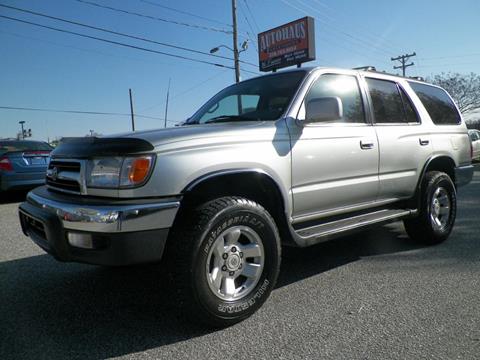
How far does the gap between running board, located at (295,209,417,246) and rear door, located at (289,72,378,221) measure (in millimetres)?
105

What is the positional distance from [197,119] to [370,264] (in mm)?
2264

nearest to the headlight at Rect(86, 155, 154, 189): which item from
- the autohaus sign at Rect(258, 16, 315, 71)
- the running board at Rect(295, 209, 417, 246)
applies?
the running board at Rect(295, 209, 417, 246)

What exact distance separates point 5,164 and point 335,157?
7247mm

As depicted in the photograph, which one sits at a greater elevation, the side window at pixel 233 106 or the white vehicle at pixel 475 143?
the side window at pixel 233 106

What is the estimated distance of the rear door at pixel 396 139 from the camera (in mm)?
3963

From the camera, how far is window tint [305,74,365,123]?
359 centimetres

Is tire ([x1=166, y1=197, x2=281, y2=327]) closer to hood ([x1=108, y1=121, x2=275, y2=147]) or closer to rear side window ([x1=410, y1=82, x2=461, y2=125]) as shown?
hood ([x1=108, y1=121, x2=275, y2=147])

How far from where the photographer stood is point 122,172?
244cm

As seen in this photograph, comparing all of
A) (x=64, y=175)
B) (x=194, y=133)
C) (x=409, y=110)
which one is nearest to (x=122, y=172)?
(x=194, y=133)

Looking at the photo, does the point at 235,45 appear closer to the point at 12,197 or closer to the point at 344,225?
the point at 12,197

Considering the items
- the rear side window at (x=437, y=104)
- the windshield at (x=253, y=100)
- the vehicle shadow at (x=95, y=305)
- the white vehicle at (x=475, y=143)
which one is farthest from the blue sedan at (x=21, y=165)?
the white vehicle at (x=475, y=143)

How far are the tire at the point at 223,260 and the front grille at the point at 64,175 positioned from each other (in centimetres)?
A: 75

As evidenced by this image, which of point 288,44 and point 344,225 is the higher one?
point 288,44

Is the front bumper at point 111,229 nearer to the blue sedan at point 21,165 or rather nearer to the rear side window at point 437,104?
the rear side window at point 437,104
